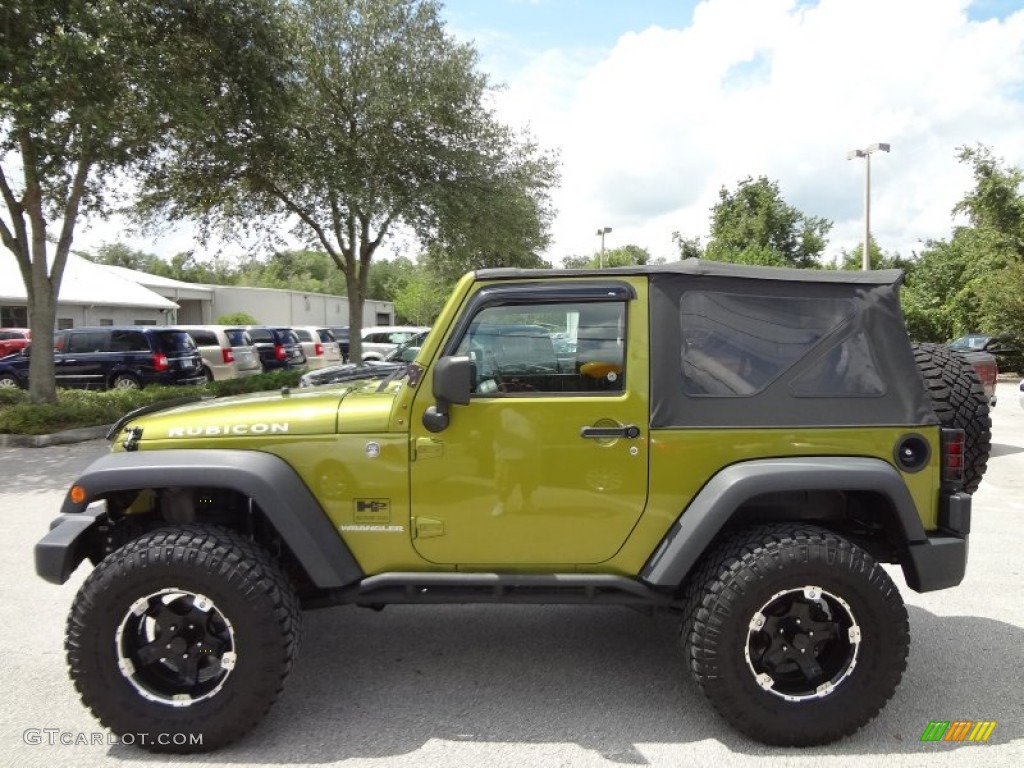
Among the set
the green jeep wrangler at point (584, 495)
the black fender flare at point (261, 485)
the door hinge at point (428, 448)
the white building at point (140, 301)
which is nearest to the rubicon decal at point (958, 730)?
the green jeep wrangler at point (584, 495)

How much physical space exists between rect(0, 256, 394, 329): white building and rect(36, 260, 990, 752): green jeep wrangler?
22.3 meters

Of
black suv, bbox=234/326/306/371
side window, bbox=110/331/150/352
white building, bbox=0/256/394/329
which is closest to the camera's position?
side window, bbox=110/331/150/352

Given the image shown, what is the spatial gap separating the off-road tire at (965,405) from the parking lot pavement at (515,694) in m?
1.04

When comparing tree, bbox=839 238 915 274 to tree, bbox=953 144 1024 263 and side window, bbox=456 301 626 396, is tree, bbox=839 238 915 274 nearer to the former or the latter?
tree, bbox=953 144 1024 263

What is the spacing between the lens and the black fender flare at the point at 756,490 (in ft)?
9.33

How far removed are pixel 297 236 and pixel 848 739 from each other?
1809 centimetres

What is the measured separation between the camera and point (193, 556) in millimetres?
2832

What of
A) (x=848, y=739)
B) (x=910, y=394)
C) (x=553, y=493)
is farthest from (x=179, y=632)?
(x=910, y=394)

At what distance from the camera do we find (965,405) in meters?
3.34

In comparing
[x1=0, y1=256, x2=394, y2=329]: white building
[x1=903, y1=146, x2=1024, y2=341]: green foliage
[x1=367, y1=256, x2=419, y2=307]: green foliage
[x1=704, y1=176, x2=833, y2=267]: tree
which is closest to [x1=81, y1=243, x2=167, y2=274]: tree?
[x1=367, y1=256, x2=419, y2=307]: green foliage

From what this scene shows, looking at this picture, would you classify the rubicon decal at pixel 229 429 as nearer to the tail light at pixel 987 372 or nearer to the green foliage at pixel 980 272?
the tail light at pixel 987 372

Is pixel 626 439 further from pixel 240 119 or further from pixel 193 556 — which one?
pixel 240 119

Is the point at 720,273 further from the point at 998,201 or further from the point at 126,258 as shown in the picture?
the point at 126,258

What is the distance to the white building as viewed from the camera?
28.3m
